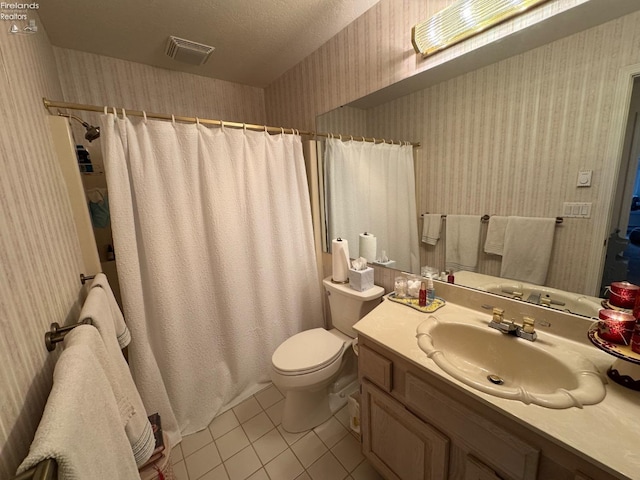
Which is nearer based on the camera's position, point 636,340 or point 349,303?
point 636,340

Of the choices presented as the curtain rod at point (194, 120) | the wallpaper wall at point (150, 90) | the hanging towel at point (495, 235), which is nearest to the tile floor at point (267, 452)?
the hanging towel at point (495, 235)

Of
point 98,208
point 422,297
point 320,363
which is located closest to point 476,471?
point 422,297

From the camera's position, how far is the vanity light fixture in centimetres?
99

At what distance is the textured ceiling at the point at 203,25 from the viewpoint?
4.54 ft

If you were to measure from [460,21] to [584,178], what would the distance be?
32.2 inches

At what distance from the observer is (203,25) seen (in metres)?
1.54

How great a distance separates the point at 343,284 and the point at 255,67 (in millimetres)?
1860

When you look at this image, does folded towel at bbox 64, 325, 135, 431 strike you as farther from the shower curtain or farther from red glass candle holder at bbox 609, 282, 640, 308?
red glass candle holder at bbox 609, 282, 640, 308

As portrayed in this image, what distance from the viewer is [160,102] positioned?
2.05 m

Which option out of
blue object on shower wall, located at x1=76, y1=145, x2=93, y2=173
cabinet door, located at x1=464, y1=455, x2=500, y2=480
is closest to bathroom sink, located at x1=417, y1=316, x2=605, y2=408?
cabinet door, located at x1=464, y1=455, x2=500, y2=480

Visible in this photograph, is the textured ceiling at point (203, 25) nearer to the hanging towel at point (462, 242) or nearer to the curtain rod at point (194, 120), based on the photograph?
the curtain rod at point (194, 120)

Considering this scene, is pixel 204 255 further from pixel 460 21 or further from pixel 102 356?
pixel 460 21

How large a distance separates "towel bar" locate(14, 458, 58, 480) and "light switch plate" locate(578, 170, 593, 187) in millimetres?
1538

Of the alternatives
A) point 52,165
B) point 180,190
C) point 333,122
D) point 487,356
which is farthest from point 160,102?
point 487,356
